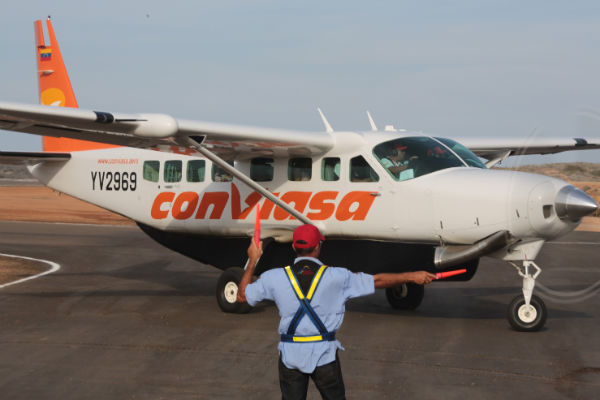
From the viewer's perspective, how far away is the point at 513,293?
14102 millimetres

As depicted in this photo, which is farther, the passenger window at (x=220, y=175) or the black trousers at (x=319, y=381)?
the passenger window at (x=220, y=175)

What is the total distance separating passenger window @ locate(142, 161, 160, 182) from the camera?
14.0 meters

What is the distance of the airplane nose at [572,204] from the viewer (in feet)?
30.5

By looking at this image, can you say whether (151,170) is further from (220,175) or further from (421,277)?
(421,277)

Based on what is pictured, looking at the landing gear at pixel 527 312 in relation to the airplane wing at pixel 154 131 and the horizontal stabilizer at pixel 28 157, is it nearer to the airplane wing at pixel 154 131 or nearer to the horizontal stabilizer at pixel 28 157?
the airplane wing at pixel 154 131

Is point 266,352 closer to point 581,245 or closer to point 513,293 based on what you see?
point 513,293

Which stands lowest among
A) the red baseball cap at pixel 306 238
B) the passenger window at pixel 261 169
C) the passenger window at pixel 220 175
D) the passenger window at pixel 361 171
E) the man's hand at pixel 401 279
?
the passenger window at pixel 220 175

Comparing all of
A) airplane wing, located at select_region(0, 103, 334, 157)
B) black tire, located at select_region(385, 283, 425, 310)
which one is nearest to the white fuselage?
airplane wing, located at select_region(0, 103, 334, 157)

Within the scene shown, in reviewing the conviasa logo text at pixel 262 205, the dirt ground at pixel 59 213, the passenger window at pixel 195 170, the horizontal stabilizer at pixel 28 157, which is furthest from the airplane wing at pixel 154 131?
the dirt ground at pixel 59 213

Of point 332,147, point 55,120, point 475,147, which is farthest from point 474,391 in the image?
point 475,147

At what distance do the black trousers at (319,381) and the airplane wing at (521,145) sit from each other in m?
10.3

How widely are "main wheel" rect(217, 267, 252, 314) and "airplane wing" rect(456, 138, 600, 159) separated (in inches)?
216

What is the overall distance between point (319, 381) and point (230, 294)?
23.9 ft

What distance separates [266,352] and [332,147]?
12.7 ft
